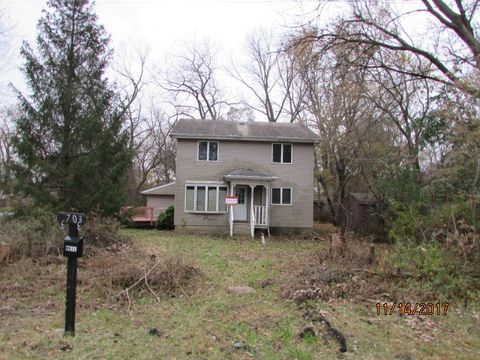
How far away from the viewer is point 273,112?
33.1 metres

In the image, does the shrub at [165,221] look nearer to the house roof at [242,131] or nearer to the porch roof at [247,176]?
the porch roof at [247,176]

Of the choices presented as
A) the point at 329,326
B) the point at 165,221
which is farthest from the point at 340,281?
the point at 165,221

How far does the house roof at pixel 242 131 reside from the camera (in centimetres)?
1885

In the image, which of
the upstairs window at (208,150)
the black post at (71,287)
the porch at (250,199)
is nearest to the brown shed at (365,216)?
the porch at (250,199)

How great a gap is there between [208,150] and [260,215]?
14.6 feet

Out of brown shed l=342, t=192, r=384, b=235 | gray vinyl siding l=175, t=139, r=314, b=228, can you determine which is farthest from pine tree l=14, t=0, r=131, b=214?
brown shed l=342, t=192, r=384, b=235

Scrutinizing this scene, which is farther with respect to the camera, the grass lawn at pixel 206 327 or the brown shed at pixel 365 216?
the brown shed at pixel 365 216

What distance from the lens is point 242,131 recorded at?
64.6 feet

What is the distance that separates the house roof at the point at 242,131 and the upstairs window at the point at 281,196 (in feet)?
9.02

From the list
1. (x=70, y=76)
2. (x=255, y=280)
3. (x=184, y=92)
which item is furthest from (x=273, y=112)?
(x=255, y=280)

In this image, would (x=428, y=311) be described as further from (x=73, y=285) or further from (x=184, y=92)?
(x=184, y=92)

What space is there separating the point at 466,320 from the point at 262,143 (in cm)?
1495
